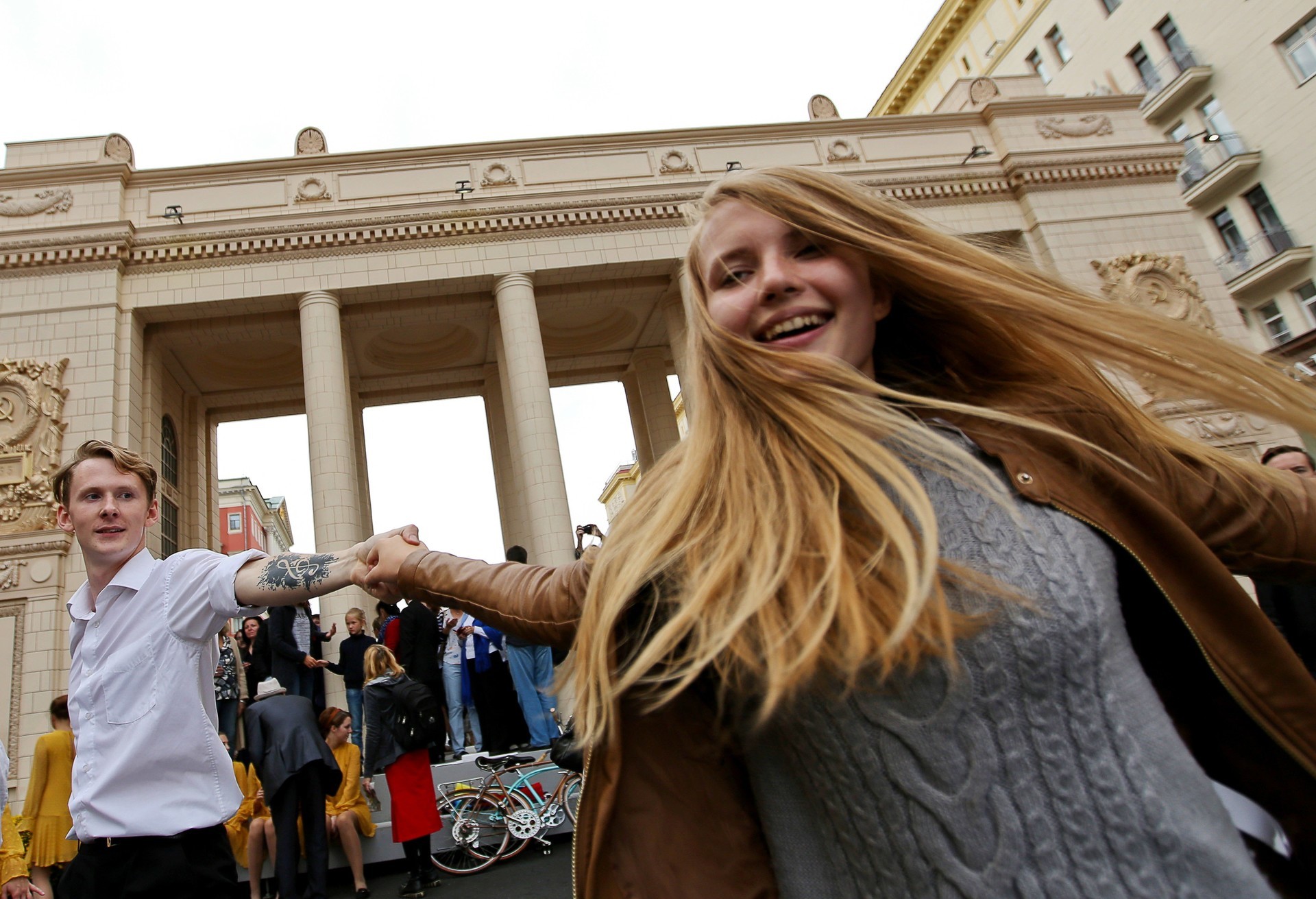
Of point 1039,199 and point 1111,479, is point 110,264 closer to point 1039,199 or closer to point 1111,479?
point 1111,479

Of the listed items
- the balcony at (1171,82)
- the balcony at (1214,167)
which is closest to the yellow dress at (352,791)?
the balcony at (1214,167)

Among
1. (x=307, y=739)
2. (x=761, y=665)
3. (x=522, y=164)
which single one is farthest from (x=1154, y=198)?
(x=761, y=665)

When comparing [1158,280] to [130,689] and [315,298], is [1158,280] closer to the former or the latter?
[315,298]

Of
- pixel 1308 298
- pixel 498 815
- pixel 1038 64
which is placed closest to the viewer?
pixel 498 815

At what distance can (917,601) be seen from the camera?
889 millimetres

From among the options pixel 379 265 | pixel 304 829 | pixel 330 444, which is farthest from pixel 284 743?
pixel 379 265

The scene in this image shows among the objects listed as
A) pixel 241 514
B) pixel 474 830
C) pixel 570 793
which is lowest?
pixel 474 830

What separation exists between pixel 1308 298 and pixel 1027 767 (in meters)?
27.9

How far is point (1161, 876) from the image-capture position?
0.96 m

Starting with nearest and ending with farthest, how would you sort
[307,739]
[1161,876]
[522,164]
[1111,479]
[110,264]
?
[1161,876]
[1111,479]
[307,739]
[110,264]
[522,164]

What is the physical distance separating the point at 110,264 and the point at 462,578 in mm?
18082

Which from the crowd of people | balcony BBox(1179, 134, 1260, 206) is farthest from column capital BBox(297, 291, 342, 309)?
balcony BBox(1179, 134, 1260, 206)

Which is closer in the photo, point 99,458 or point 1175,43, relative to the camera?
point 99,458

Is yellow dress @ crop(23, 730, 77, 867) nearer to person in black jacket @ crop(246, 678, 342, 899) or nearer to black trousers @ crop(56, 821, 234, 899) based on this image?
person in black jacket @ crop(246, 678, 342, 899)
